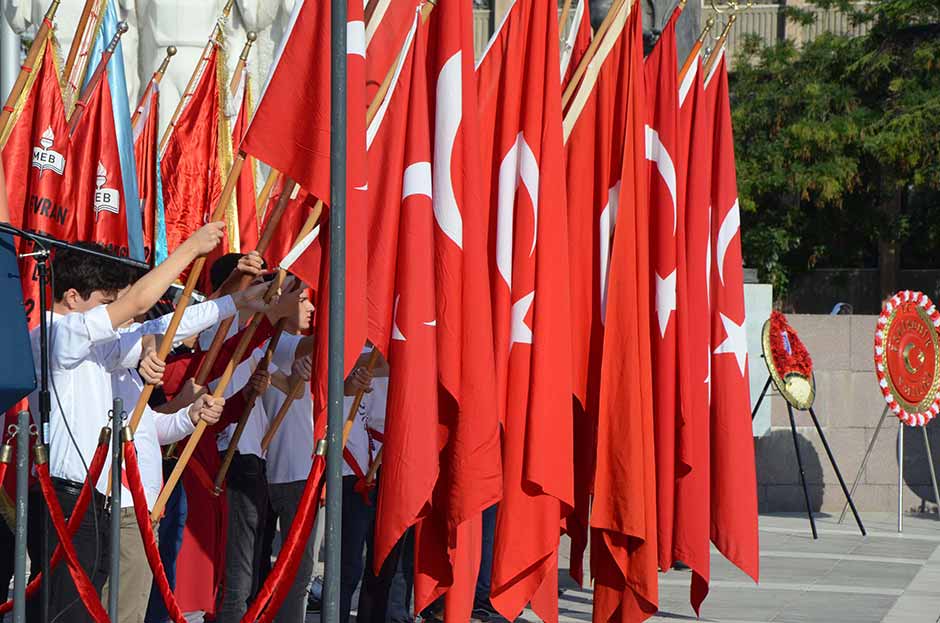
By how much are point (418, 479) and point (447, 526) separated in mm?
529

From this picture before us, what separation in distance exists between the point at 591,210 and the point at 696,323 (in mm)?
862

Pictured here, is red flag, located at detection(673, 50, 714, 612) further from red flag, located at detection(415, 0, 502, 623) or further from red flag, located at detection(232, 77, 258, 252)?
red flag, located at detection(232, 77, 258, 252)

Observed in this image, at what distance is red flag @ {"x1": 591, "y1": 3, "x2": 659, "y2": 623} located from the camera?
6.86 meters

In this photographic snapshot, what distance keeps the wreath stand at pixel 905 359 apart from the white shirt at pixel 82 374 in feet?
28.0

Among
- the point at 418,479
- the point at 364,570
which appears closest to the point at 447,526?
the point at 418,479

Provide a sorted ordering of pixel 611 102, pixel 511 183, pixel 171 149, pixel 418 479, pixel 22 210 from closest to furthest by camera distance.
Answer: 1. pixel 418 479
2. pixel 511 183
3. pixel 611 102
4. pixel 22 210
5. pixel 171 149

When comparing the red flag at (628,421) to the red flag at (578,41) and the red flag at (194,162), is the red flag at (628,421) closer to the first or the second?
the red flag at (578,41)

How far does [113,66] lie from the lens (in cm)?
935

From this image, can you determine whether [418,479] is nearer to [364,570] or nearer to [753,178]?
[364,570]

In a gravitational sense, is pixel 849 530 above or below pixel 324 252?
below

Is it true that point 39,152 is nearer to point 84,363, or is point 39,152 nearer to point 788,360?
point 84,363

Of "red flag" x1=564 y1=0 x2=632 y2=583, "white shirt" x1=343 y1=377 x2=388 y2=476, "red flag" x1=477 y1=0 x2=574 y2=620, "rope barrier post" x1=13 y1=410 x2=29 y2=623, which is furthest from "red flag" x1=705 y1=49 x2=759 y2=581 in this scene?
"rope barrier post" x1=13 y1=410 x2=29 y2=623

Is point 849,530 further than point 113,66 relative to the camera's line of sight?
Yes

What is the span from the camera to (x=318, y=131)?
17.7 feet
